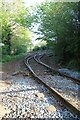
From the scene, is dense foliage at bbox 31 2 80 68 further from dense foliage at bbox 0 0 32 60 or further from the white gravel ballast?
dense foliage at bbox 0 0 32 60

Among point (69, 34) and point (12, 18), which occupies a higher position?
point (12, 18)

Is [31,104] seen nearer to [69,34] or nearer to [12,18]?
[69,34]

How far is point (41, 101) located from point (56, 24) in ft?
40.5

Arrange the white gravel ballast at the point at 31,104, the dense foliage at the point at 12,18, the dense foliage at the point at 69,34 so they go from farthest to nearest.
Result: the dense foliage at the point at 12,18 < the dense foliage at the point at 69,34 < the white gravel ballast at the point at 31,104

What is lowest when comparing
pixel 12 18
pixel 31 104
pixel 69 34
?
pixel 31 104

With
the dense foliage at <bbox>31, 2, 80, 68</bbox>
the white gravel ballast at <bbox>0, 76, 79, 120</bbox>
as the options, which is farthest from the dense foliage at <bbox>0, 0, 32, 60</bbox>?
the white gravel ballast at <bbox>0, 76, 79, 120</bbox>

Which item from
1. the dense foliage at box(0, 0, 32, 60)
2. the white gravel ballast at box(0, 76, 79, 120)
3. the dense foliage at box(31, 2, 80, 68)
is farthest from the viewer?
the dense foliage at box(0, 0, 32, 60)

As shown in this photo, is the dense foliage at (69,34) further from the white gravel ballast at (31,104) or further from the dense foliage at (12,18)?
the dense foliage at (12,18)

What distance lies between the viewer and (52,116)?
521cm

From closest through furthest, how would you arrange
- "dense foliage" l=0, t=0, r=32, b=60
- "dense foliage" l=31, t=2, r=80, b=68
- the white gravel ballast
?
the white gravel ballast → "dense foliage" l=31, t=2, r=80, b=68 → "dense foliage" l=0, t=0, r=32, b=60

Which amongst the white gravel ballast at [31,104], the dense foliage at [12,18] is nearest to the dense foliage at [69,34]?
the white gravel ballast at [31,104]

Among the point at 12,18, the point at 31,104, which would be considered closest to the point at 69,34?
the point at 31,104

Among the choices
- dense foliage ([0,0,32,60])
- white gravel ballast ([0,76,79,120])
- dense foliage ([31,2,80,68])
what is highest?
dense foliage ([0,0,32,60])

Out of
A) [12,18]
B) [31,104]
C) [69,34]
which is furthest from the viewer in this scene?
[12,18]
